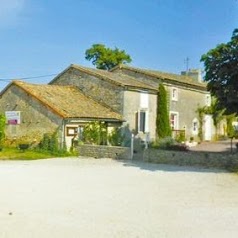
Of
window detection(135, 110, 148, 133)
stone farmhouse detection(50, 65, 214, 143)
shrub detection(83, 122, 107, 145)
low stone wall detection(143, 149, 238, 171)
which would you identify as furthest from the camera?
window detection(135, 110, 148, 133)

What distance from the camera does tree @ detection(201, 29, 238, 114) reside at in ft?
67.4

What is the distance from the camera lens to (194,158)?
76.3 ft

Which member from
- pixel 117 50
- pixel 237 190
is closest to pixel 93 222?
pixel 237 190

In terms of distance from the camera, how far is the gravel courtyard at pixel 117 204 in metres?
9.08

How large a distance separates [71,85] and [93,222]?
29176 millimetres

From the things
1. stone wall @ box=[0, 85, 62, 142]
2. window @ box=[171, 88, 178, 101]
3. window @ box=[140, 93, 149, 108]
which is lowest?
stone wall @ box=[0, 85, 62, 142]

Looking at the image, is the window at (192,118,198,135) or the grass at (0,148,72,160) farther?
the window at (192,118,198,135)

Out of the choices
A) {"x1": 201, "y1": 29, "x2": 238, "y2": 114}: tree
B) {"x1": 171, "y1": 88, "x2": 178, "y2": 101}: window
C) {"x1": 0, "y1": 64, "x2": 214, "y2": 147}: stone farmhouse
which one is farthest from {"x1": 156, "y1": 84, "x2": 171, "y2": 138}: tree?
{"x1": 201, "y1": 29, "x2": 238, "y2": 114}: tree

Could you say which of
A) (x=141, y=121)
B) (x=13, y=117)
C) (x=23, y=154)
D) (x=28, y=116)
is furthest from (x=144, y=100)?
(x=23, y=154)

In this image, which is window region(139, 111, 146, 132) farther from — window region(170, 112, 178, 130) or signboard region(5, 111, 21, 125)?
signboard region(5, 111, 21, 125)

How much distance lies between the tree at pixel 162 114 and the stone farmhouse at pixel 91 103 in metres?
0.45

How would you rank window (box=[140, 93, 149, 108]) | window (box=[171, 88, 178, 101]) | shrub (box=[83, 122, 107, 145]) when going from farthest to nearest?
1. window (box=[171, 88, 178, 101])
2. window (box=[140, 93, 149, 108])
3. shrub (box=[83, 122, 107, 145])

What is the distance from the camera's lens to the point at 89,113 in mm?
32094

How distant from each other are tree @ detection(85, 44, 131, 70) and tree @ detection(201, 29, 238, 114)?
3438cm
